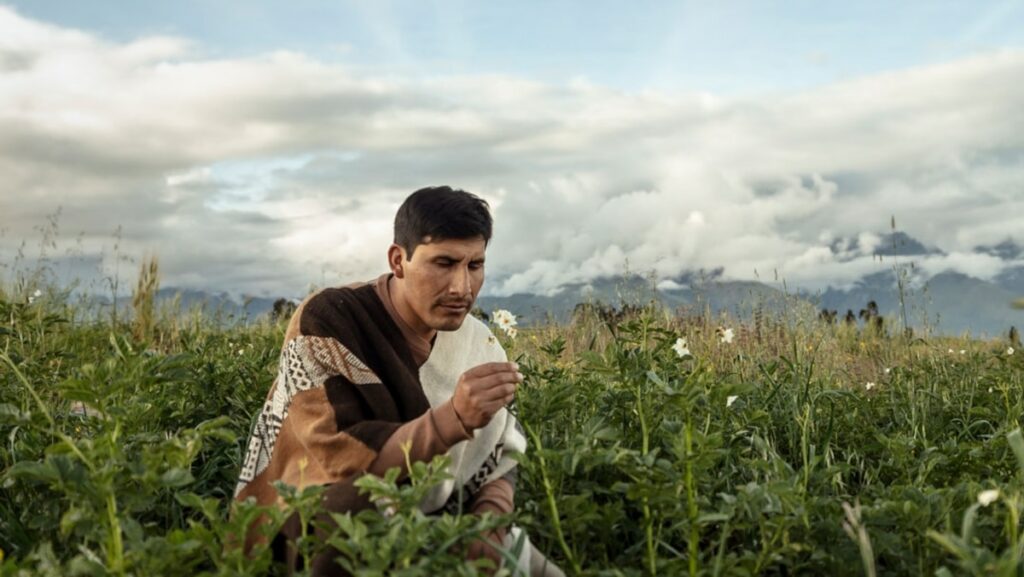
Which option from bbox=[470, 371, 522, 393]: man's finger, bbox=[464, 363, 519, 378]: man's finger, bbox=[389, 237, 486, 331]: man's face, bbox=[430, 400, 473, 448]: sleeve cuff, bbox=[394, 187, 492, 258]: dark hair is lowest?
bbox=[430, 400, 473, 448]: sleeve cuff

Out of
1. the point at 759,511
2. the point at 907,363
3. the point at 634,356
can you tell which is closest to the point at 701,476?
the point at 759,511

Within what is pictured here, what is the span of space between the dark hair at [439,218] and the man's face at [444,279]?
2 cm

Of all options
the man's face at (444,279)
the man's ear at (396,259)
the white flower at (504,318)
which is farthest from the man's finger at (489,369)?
the white flower at (504,318)

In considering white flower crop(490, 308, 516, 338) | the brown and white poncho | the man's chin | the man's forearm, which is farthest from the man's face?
white flower crop(490, 308, 516, 338)

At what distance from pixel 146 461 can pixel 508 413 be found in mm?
1091

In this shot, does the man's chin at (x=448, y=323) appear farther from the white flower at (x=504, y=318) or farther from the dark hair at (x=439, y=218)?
the white flower at (x=504, y=318)

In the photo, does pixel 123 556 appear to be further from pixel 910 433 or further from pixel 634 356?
pixel 910 433

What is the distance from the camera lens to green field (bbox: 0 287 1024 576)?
2268 millimetres

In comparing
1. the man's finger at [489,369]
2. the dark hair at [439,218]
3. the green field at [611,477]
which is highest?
the dark hair at [439,218]

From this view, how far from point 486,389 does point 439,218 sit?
1.97 feet

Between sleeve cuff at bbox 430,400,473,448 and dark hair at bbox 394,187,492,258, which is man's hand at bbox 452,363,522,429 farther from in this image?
dark hair at bbox 394,187,492,258

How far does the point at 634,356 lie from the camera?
3309 millimetres

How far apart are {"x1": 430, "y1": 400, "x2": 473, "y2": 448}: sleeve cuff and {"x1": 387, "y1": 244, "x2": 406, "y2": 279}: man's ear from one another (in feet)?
1.82

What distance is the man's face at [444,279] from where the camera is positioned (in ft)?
9.14
